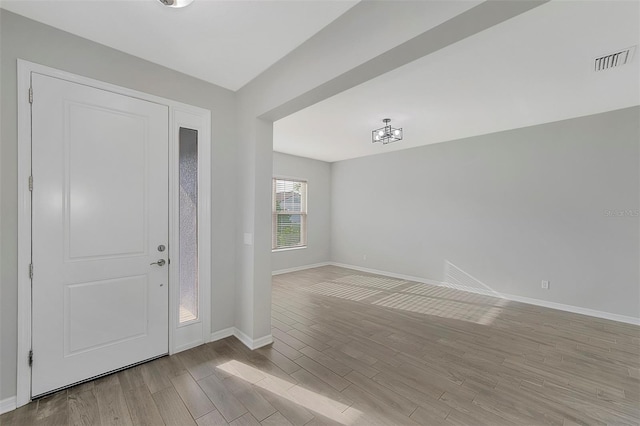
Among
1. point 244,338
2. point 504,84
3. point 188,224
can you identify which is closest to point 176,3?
point 188,224

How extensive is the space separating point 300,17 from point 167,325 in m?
2.90

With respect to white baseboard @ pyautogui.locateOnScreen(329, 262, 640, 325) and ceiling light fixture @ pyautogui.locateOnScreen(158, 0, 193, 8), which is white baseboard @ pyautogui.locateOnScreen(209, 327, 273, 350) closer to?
ceiling light fixture @ pyautogui.locateOnScreen(158, 0, 193, 8)

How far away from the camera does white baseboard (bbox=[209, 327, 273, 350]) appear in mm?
2664

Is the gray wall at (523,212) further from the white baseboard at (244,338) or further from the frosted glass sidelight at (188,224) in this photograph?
the frosted glass sidelight at (188,224)

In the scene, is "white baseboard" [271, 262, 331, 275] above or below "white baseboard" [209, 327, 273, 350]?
below

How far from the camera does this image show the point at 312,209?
265 inches

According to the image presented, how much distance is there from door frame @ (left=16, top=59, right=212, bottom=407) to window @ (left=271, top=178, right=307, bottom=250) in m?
3.31

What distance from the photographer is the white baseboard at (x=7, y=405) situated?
174 cm

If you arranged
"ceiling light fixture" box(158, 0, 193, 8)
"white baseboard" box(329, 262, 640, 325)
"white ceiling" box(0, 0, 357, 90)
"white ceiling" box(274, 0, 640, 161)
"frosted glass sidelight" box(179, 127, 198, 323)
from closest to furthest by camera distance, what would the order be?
"ceiling light fixture" box(158, 0, 193, 8) → "white ceiling" box(0, 0, 357, 90) → "white ceiling" box(274, 0, 640, 161) → "frosted glass sidelight" box(179, 127, 198, 323) → "white baseboard" box(329, 262, 640, 325)

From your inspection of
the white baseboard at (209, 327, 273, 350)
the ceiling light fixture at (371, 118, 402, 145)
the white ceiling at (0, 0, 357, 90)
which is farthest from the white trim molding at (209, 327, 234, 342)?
the ceiling light fixture at (371, 118, 402, 145)

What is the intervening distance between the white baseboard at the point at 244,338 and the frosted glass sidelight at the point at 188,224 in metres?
0.34

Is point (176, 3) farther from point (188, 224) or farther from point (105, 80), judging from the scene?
point (188, 224)

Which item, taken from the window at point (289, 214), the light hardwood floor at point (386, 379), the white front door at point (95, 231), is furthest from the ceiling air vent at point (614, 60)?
the window at point (289, 214)

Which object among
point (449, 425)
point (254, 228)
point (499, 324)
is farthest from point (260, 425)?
point (499, 324)
